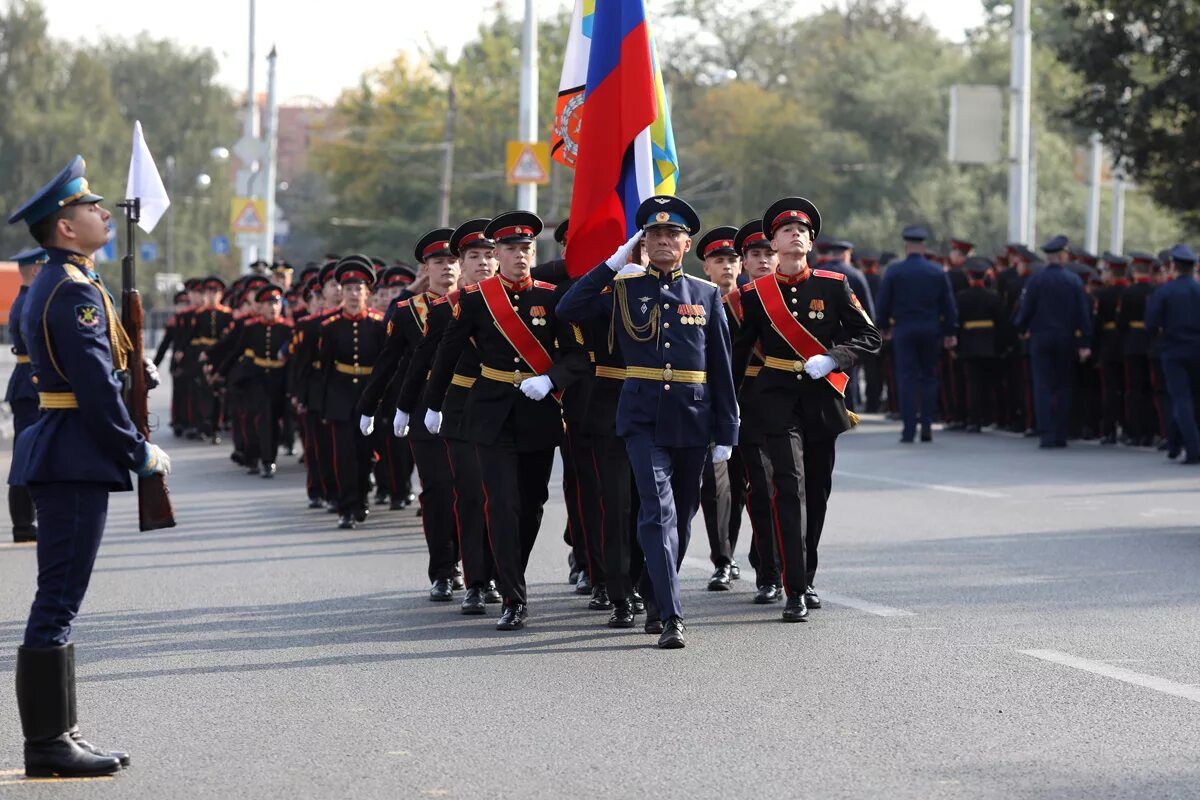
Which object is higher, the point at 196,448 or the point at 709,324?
the point at 709,324

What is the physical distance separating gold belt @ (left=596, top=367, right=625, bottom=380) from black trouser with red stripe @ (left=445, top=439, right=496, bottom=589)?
907 mm

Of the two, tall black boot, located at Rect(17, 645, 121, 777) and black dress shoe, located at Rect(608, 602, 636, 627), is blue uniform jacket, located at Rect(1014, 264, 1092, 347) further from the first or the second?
tall black boot, located at Rect(17, 645, 121, 777)

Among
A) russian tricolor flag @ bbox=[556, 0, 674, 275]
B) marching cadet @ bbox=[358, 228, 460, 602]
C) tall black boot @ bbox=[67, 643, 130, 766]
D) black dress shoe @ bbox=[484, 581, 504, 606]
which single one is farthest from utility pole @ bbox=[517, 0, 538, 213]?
tall black boot @ bbox=[67, 643, 130, 766]

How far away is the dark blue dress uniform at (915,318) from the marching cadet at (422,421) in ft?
32.8

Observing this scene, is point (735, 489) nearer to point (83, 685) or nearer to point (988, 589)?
point (988, 589)

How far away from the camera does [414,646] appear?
9.48 m

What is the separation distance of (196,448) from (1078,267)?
10318mm

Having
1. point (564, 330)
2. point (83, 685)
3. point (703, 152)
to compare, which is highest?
point (703, 152)

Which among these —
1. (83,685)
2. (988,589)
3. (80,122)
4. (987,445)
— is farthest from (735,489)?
(80,122)

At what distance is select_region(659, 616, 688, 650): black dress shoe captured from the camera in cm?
928

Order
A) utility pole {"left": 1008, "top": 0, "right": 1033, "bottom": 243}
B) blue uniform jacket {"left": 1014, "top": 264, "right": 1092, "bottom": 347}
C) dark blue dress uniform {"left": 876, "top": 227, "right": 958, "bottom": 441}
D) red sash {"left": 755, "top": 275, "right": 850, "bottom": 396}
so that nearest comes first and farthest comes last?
red sash {"left": 755, "top": 275, "right": 850, "bottom": 396}
blue uniform jacket {"left": 1014, "top": 264, "right": 1092, "bottom": 347}
dark blue dress uniform {"left": 876, "top": 227, "right": 958, "bottom": 441}
utility pole {"left": 1008, "top": 0, "right": 1033, "bottom": 243}

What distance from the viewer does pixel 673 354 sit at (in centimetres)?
952

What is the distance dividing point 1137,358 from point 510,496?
13.0m

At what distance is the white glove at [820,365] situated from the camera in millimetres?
10148
